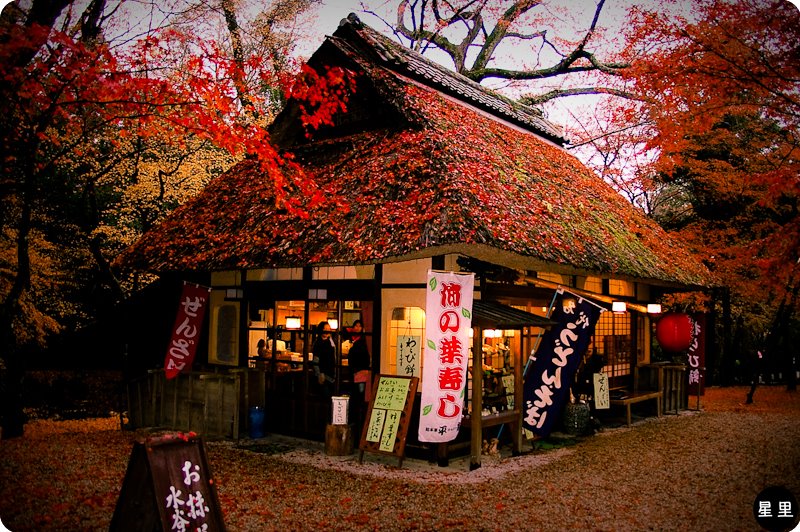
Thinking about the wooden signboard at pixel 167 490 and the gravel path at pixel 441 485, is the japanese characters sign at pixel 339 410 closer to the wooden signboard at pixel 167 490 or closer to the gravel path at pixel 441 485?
the gravel path at pixel 441 485

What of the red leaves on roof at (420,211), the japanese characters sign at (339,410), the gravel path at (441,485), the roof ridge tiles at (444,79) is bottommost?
the gravel path at (441,485)

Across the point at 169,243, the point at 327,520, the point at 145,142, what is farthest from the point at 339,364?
the point at 145,142

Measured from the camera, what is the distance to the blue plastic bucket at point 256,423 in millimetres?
10461

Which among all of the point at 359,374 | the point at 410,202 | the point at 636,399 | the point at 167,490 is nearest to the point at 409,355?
the point at 359,374

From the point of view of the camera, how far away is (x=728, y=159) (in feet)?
62.5

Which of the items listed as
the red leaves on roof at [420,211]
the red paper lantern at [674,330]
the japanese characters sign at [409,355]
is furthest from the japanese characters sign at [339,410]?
the red paper lantern at [674,330]

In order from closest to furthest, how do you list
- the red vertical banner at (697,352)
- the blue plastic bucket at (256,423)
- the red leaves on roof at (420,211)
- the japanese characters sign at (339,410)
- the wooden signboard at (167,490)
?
the wooden signboard at (167,490), the red leaves on roof at (420,211), the japanese characters sign at (339,410), the blue plastic bucket at (256,423), the red vertical banner at (697,352)

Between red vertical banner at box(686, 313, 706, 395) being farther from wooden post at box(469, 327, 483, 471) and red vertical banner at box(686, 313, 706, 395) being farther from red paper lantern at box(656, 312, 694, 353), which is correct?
wooden post at box(469, 327, 483, 471)

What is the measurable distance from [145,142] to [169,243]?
184 inches

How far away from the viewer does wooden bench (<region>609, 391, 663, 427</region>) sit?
12359 millimetres

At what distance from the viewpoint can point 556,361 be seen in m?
9.46

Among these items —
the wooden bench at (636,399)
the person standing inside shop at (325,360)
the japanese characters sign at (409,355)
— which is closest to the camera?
the japanese characters sign at (409,355)

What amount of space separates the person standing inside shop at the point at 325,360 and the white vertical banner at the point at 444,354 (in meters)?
2.66

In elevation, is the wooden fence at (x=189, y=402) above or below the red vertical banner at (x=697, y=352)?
below
